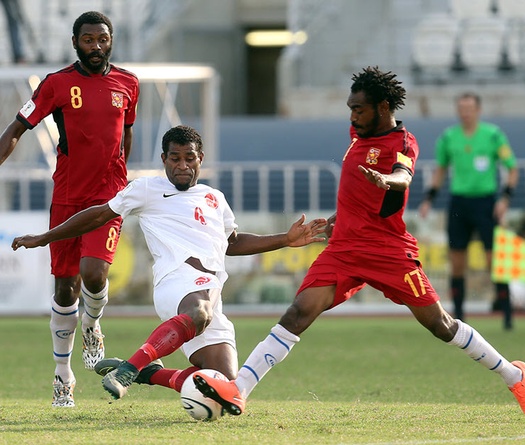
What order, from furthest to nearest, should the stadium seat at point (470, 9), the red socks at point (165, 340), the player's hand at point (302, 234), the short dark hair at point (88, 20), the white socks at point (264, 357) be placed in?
the stadium seat at point (470, 9)
the short dark hair at point (88, 20)
the player's hand at point (302, 234)
the white socks at point (264, 357)
the red socks at point (165, 340)

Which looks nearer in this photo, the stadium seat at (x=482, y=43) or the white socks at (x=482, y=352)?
the white socks at (x=482, y=352)

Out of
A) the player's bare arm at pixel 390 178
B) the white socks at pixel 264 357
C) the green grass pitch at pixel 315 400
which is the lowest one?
the green grass pitch at pixel 315 400

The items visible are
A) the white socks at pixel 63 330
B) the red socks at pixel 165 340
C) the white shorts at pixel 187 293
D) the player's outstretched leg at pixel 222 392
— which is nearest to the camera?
the player's outstretched leg at pixel 222 392

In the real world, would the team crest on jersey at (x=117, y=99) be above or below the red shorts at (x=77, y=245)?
above

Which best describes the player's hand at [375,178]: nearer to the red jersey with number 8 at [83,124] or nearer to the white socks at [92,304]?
the red jersey with number 8 at [83,124]

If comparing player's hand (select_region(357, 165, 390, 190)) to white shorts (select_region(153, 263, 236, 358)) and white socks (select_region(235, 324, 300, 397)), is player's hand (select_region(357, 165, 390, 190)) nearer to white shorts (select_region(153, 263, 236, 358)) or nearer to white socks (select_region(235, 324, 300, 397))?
white socks (select_region(235, 324, 300, 397))

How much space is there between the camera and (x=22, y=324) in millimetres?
15930

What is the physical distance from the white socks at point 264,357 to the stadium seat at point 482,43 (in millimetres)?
17635

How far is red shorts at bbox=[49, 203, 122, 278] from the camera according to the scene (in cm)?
774

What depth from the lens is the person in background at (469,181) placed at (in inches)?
523

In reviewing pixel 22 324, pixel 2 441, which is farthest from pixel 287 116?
pixel 2 441

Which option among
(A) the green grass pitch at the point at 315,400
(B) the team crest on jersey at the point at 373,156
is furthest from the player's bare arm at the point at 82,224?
(B) the team crest on jersey at the point at 373,156

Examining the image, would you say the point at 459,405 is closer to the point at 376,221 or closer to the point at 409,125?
the point at 376,221

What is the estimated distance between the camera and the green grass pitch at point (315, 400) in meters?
6.12
